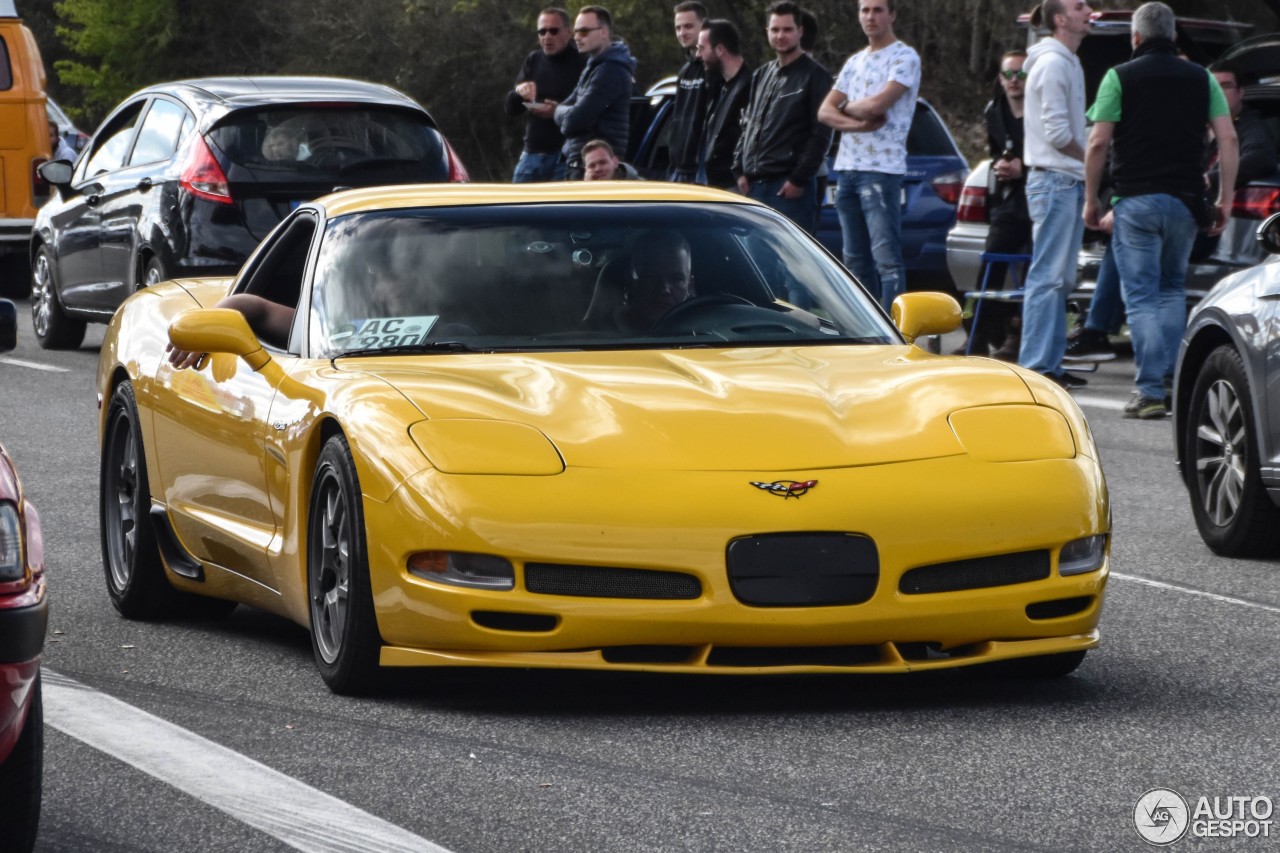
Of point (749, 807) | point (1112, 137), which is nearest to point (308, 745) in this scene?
point (749, 807)

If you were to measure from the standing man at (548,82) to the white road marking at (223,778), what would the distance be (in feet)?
36.7

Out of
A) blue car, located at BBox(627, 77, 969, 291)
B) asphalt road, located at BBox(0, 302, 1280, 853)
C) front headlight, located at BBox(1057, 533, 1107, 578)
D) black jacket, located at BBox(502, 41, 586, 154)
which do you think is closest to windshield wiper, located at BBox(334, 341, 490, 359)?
asphalt road, located at BBox(0, 302, 1280, 853)

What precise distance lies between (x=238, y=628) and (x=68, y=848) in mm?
2630

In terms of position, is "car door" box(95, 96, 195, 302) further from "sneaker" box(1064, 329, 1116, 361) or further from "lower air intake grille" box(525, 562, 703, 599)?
"lower air intake grille" box(525, 562, 703, 599)

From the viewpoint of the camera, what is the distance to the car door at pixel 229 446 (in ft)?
20.7

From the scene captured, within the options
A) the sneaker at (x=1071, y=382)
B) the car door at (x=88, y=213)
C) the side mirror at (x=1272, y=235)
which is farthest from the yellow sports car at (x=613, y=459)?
the car door at (x=88, y=213)

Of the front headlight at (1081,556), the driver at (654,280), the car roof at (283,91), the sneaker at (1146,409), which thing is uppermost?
the driver at (654,280)

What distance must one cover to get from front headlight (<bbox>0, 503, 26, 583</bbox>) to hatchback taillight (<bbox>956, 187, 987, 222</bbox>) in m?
12.3

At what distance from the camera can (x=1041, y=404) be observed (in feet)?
19.7

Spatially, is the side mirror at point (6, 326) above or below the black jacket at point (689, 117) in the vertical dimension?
above

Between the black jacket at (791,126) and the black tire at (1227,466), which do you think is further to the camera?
the black jacket at (791,126)

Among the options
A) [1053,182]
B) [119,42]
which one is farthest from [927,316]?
[119,42]

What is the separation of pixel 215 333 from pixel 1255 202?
7.79 m

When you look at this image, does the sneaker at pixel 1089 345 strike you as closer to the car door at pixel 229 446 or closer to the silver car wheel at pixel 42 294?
the silver car wheel at pixel 42 294
